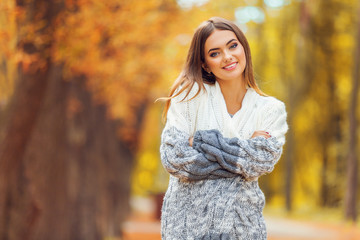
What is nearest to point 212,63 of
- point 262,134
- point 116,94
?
point 262,134

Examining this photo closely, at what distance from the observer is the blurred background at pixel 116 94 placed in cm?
914

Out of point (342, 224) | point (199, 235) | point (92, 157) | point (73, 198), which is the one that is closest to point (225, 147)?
point (199, 235)

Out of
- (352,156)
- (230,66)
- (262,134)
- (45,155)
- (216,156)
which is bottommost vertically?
(352,156)

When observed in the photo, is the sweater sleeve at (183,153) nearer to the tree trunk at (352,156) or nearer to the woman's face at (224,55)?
the woman's face at (224,55)

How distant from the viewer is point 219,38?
12.6 ft

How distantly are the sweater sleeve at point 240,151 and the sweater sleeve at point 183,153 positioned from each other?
5cm

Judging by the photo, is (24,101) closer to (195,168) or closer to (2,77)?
(2,77)

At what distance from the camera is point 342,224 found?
21.5 meters

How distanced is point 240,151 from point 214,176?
0.20 metres

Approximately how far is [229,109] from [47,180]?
6.98 meters

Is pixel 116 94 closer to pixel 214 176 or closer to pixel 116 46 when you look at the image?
pixel 116 46

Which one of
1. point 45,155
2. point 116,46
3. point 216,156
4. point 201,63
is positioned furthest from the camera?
point 116,46

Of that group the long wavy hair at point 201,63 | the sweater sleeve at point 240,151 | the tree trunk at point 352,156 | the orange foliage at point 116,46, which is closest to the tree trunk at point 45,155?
the orange foliage at point 116,46

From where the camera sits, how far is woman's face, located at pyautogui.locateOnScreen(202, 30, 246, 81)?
385 centimetres
